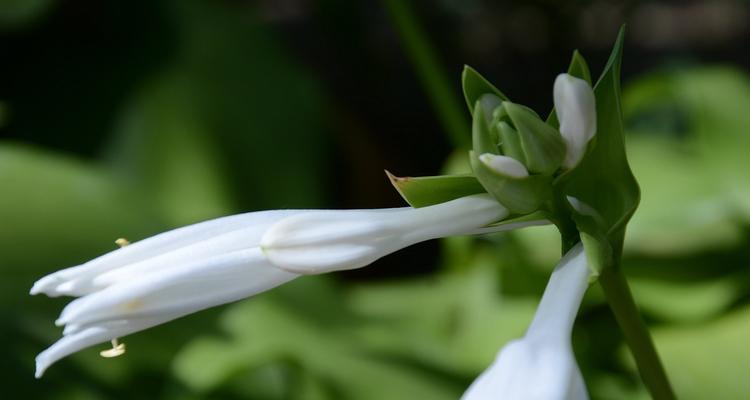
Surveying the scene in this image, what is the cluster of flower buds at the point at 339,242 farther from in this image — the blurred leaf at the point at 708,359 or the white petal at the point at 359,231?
the blurred leaf at the point at 708,359

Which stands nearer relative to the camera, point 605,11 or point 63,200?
point 63,200

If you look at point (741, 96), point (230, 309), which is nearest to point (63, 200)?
point (230, 309)

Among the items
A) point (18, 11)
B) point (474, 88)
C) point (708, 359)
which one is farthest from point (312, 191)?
point (474, 88)

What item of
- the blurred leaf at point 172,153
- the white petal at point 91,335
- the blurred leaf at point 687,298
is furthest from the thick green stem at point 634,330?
the blurred leaf at point 172,153

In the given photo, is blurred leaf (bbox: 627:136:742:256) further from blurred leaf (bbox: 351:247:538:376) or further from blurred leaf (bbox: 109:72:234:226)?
blurred leaf (bbox: 109:72:234:226)

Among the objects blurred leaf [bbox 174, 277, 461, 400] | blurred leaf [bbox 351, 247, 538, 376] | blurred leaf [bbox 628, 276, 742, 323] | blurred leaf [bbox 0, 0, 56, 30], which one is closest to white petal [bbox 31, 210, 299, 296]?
blurred leaf [bbox 174, 277, 461, 400]

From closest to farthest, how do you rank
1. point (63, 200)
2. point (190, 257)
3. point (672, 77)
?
point (190, 257), point (63, 200), point (672, 77)

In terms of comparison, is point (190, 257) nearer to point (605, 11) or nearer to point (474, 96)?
point (474, 96)
